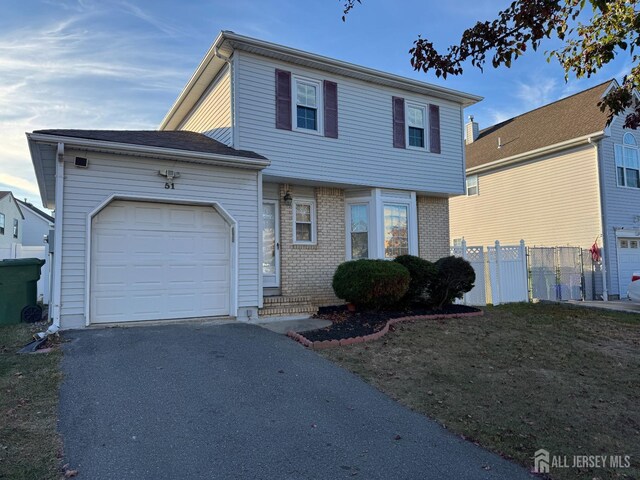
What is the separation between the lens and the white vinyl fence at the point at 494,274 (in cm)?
1271

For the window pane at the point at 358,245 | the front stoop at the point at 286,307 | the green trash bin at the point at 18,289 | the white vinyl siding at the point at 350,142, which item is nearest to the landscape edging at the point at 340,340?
the front stoop at the point at 286,307

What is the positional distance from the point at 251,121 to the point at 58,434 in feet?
25.0

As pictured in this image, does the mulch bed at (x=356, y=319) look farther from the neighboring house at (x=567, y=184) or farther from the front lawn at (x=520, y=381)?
the neighboring house at (x=567, y=184)

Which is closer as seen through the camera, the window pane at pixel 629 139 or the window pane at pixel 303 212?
the window pane at pixel 303 212

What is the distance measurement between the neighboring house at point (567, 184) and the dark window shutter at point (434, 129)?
12.8 ft

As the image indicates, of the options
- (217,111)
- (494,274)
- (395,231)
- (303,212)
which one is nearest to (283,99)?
(217,111)

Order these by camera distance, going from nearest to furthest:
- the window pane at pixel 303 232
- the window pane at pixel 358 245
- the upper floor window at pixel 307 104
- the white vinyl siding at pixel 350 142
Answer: the white vinyl siding at pixel 350 142 < the upper floor window at pixel 307 104 < the window pane at pixel 303 232 < the window pane at pixel 358 245

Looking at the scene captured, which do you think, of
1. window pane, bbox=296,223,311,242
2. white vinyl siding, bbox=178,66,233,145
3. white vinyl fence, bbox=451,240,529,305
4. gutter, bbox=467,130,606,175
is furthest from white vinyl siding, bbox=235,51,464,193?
gutter, bbox=467,130,606,175

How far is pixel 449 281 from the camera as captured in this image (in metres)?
10.3

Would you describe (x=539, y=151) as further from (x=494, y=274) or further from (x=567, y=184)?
(x=494, y=274)

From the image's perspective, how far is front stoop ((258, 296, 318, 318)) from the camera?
29.9 ft

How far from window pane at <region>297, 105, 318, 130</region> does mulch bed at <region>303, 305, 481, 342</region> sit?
4.59 metres

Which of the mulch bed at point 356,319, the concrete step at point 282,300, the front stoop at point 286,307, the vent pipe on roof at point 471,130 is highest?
the vent pipe on roof at point 471,130

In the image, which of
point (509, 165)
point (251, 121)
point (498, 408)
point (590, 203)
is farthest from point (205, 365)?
point (509, 165)
